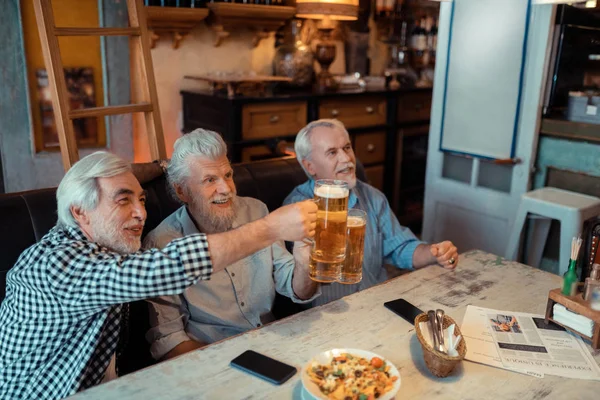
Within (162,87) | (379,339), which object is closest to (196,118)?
(162,87)

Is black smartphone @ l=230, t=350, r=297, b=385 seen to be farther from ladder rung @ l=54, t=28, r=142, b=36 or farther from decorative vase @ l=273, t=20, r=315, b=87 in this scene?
decorative vase @ l=273, t=20, r=315, b=87

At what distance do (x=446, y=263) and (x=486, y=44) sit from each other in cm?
193

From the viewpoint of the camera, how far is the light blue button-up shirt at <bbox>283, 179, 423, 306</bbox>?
7.07 ft

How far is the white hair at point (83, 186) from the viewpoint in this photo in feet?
4.73

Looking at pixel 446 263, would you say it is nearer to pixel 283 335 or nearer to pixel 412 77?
pixel 283 335

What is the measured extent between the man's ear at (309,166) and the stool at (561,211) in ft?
4.49

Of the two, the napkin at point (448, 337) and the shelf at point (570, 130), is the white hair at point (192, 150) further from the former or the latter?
the shelf at point (570, 130)

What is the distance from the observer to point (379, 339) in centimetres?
143

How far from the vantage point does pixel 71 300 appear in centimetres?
131

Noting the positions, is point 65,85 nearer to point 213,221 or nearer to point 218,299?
point 213,221

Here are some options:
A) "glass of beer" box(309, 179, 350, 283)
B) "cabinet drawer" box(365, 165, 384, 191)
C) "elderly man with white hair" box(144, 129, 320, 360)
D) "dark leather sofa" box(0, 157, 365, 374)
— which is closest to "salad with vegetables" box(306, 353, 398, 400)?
"glass of beer" box(309, 179, 350, 283)

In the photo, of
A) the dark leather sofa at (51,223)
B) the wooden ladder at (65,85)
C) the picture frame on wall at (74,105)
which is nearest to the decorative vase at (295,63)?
the picture frame on wall at (74,105)

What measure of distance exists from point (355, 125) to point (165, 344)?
9.04 ft

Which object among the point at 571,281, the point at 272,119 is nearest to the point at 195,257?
the point at 571,281
